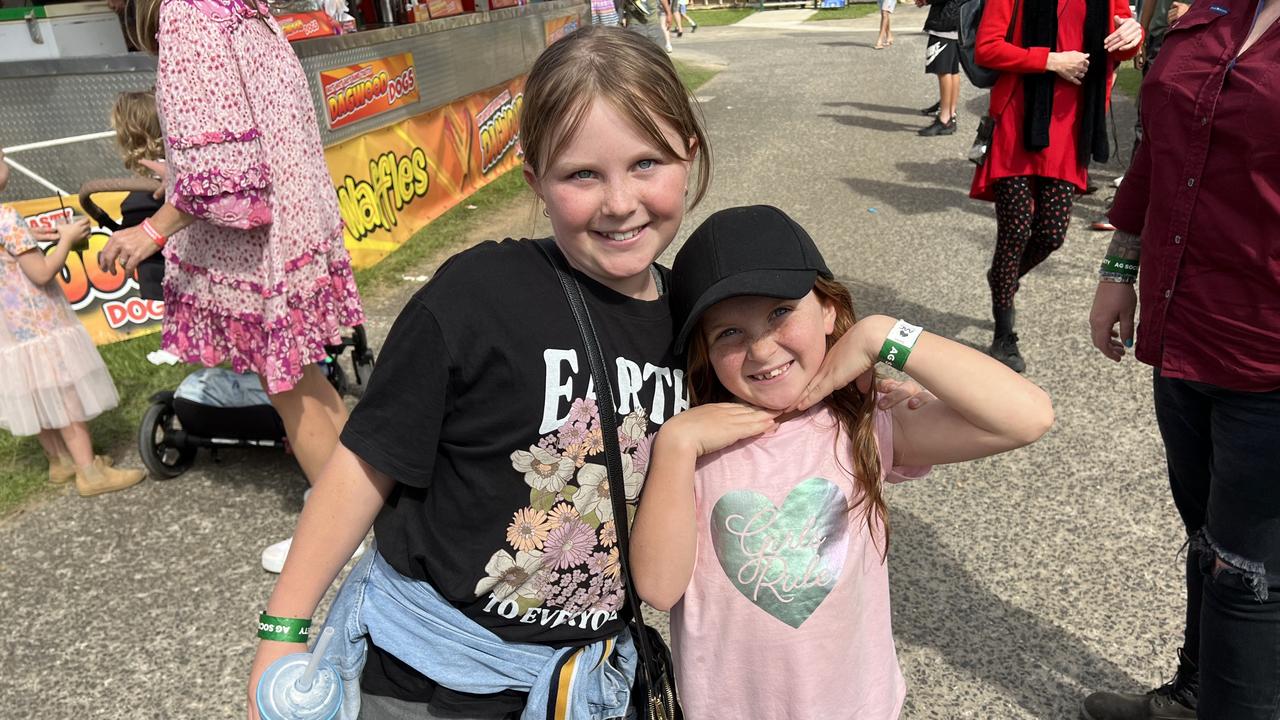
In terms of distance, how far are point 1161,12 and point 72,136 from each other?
7038 millimetres

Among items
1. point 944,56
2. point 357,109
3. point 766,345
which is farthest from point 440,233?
point 766,345

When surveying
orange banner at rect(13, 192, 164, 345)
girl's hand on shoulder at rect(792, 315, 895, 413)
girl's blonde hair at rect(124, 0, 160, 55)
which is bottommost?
orange banner at rect(13, 192, 164, 345)

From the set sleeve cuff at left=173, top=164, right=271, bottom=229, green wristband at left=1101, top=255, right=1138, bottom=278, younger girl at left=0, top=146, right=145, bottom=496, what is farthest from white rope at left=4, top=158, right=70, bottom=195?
green wristband at left=1101, top=255, right=1138, bottom=278

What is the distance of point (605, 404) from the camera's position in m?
1.41

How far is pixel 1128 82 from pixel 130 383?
1193 cm

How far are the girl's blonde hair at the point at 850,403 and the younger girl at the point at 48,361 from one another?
3095 millimetres

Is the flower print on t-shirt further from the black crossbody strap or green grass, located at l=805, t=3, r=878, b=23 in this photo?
green grass, located at l=805, t=3, r=878, b=23

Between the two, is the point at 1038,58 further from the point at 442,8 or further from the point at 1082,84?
the point at 442,8

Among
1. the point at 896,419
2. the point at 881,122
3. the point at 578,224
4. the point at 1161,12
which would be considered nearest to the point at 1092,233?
the point at 1161,12

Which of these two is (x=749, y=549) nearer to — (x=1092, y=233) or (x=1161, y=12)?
(x=1092, y=233)

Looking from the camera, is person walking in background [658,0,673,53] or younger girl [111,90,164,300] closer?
younger girl [111,90,164,300]

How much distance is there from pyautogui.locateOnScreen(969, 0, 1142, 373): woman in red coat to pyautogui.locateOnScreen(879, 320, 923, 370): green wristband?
9.77ft

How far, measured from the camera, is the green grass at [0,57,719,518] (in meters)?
3.94

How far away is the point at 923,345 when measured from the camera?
1486 millimetres
